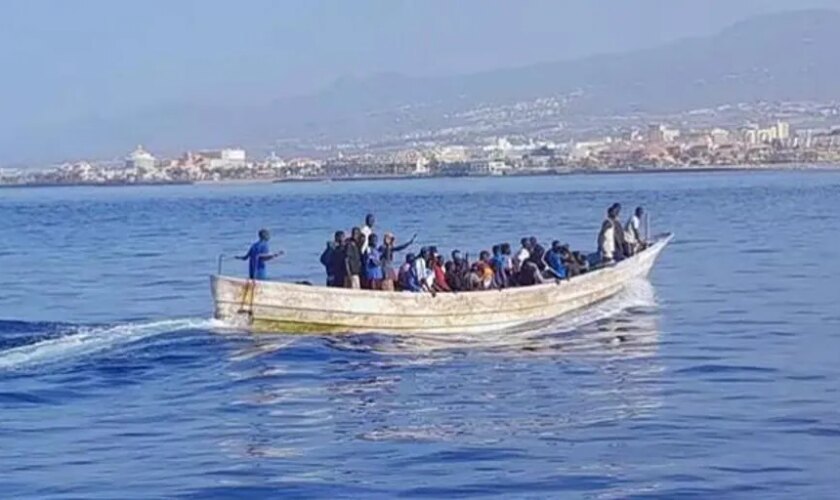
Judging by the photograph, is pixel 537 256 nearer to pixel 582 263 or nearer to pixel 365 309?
pixel 582 263

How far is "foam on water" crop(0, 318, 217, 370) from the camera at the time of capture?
31.3m

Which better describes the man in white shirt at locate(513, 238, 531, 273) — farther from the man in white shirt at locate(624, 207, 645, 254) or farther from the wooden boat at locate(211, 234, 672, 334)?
the man in white shirt at locate(624, 207, 645, 254)

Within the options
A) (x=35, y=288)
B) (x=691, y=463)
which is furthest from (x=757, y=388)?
(x=35, y=288)

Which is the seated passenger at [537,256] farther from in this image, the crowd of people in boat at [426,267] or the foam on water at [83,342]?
the foam on water at [83,342]

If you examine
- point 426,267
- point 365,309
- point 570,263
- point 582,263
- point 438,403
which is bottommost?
point 438,403

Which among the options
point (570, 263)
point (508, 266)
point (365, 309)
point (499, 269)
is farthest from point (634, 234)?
point (365, 309)

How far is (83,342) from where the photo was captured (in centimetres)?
3288

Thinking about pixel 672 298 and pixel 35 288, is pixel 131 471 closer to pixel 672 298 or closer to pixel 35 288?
pixel 672 298

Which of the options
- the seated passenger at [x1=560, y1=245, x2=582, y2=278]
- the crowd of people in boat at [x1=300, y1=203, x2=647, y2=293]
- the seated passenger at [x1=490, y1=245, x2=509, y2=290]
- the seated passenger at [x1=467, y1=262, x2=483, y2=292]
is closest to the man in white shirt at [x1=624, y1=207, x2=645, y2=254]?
the seated passenger at [x1=560, y1=245, x2=582, y2=278]

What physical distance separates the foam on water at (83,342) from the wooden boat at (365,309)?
139 cm

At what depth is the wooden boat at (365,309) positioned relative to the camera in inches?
1292

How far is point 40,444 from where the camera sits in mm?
23109

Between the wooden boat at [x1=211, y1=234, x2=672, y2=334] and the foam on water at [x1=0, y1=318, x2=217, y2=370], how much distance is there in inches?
54.8

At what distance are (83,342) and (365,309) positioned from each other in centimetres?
517
